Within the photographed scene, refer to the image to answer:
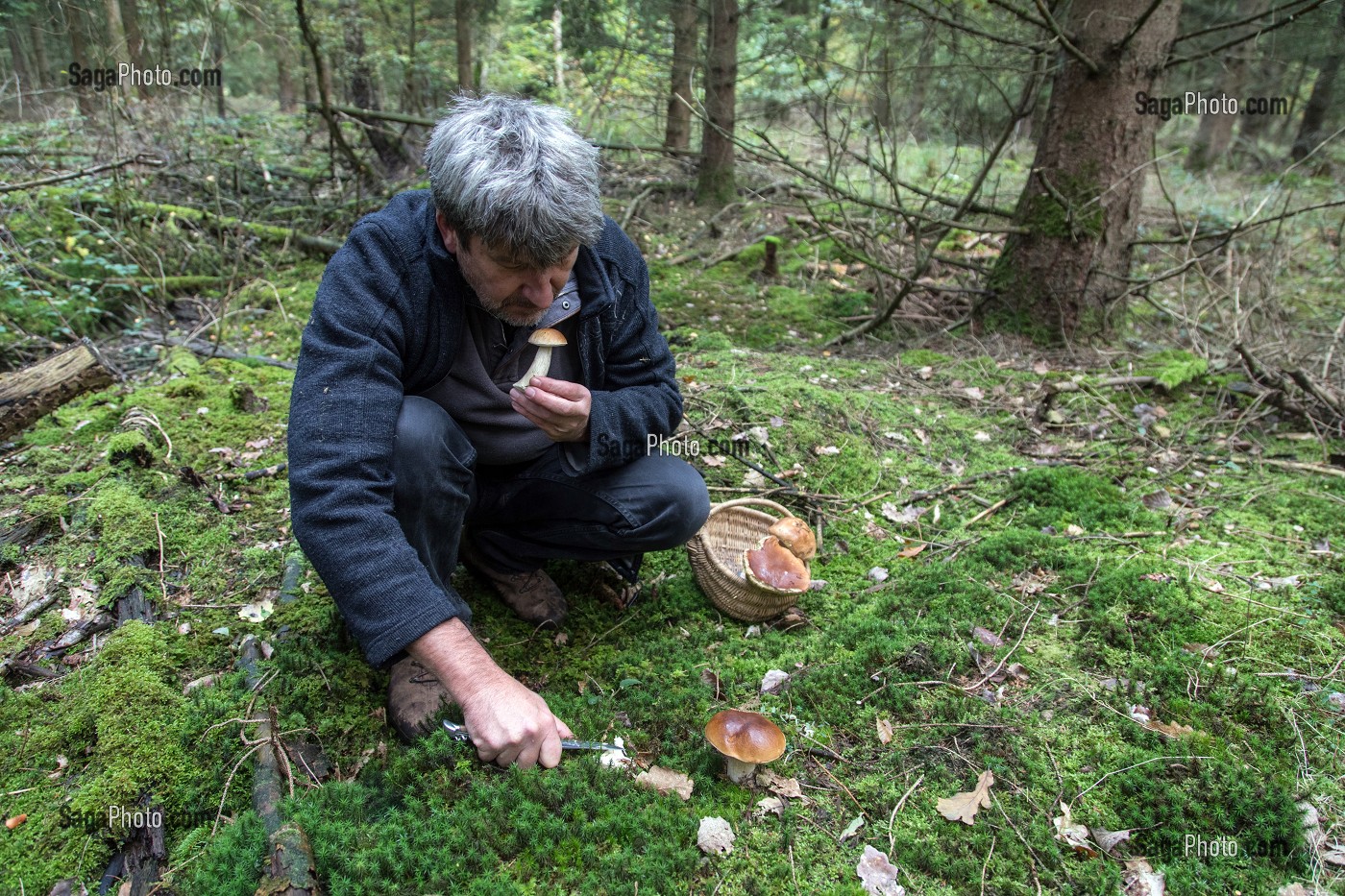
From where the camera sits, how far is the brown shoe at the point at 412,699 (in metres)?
2.13

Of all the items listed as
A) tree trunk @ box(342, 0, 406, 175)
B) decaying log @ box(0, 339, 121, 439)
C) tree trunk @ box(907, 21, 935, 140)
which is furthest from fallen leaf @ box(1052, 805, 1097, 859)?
tree trunk @ box(342, 0, 406, 175)

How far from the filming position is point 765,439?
3975 millimetres

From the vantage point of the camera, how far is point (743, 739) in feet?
6.79

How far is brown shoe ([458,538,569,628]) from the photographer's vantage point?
278cm

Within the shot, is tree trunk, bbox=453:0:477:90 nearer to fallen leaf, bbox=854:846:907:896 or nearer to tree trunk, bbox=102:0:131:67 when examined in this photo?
tree trunk, bbox=102:0:131:67

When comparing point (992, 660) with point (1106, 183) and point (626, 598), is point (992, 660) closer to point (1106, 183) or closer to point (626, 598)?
point (626, 598)

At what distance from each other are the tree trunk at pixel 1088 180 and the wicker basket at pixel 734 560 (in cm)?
332

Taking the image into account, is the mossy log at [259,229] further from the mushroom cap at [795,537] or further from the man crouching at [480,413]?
the mushroom cap at [795,537]

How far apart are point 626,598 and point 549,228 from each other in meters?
1.62

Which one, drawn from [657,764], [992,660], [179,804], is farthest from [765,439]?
[179,804]

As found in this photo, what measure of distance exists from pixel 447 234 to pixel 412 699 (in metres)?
1.39

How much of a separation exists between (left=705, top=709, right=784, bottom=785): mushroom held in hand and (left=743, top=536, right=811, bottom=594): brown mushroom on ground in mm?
703

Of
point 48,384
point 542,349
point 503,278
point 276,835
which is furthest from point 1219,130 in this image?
point 276,835

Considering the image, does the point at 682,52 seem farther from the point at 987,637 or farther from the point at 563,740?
→ the point at 563,740
